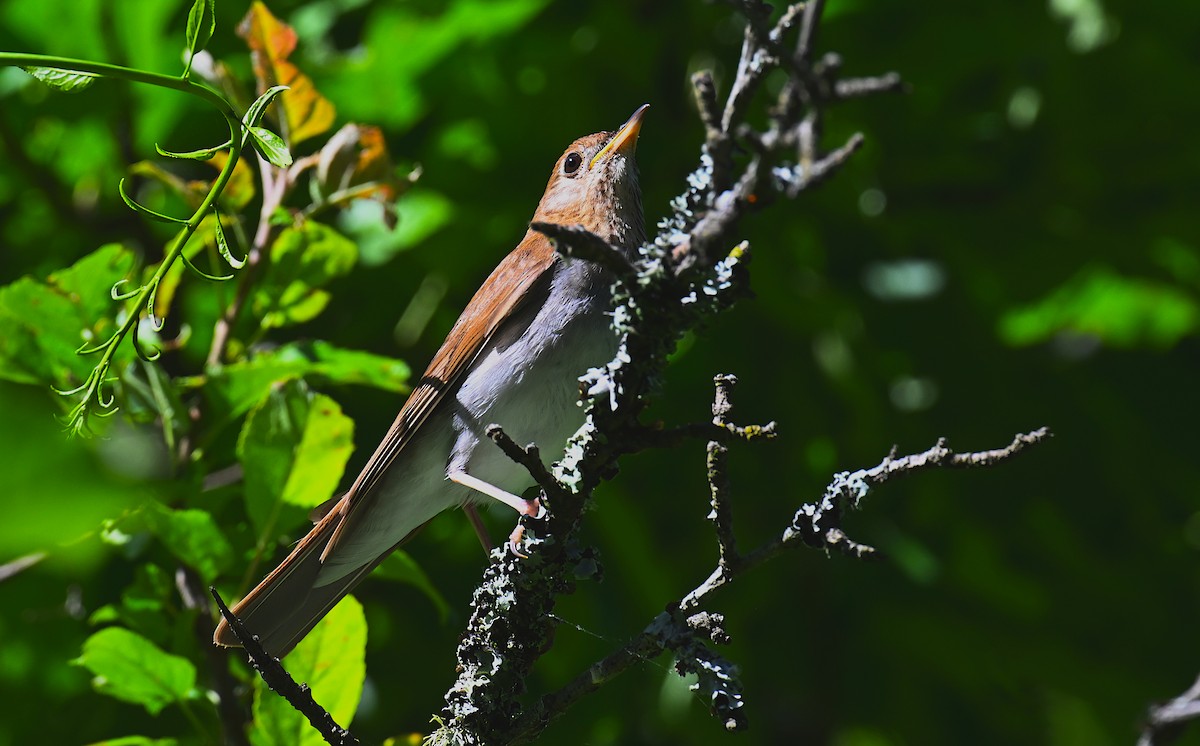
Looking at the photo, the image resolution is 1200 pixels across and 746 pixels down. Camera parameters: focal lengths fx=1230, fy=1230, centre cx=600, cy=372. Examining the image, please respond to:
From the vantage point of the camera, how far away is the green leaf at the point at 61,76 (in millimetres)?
1839

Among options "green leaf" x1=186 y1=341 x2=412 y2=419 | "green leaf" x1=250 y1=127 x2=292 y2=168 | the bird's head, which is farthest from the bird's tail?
"green leaf" x1=250 y1=127 x2=292 y2=168

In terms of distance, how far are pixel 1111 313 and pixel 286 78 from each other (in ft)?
13.0

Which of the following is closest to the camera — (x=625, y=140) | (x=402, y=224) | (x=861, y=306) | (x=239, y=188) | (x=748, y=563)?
(x=748, y=563)

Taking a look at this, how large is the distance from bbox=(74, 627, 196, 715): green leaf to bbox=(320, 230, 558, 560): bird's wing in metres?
0.60

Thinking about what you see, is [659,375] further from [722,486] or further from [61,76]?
[61,76]

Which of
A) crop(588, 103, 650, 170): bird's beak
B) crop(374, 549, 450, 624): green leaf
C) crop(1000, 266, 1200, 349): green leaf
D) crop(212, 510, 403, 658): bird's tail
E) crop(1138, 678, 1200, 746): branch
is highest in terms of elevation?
crop(588, 103, 650, 170): bird's beak

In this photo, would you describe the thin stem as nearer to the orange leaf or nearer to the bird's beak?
the orange leaf

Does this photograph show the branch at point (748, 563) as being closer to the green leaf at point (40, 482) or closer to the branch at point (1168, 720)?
the branch at point (1168, 720)

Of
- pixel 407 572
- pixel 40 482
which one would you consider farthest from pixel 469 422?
pixel 40 482

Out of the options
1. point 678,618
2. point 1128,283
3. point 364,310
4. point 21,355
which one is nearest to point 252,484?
point 21,355

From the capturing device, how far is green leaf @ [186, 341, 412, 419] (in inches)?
119

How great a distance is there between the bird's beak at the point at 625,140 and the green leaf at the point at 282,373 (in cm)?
117

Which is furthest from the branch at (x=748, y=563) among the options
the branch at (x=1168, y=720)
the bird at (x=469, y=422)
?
the bird at (x=469, y=422)

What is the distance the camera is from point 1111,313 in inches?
220
